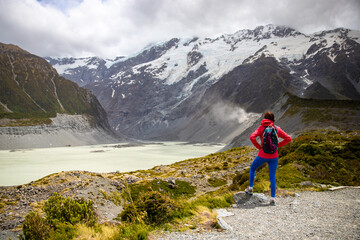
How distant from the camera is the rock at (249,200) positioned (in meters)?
9.05

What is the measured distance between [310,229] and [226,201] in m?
3.90

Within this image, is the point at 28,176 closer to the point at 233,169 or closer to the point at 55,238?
the point at 233,169

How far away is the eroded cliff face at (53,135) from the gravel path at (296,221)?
15602cm

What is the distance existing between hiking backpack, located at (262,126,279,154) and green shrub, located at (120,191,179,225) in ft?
12.6

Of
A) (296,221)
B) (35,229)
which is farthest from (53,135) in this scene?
(296,221)

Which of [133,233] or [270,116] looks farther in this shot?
[270,116]

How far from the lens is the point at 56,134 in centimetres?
16350

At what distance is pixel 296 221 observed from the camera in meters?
6.80

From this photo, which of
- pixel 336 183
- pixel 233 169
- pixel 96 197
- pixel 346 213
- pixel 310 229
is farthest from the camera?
pixel 233 169

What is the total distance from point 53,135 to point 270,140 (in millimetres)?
176370

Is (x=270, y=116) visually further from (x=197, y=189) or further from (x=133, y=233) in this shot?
(x=197, y=189)

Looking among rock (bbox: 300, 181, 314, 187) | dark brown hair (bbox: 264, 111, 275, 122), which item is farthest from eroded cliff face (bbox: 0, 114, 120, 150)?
dark brown hair (bbox: 264, 111, 275, 122)

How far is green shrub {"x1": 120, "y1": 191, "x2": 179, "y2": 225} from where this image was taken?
757 cm

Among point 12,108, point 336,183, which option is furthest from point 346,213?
point 12,108
